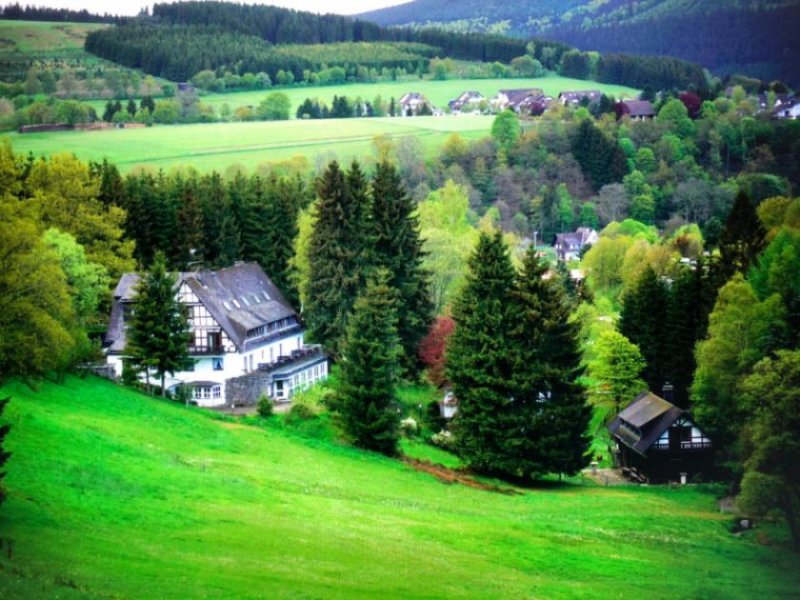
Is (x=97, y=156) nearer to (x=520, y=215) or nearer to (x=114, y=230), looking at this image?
(x=114, y=230)

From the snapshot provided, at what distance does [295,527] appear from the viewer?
31391mm

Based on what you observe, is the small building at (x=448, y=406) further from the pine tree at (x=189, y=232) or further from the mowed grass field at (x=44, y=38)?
the mowed grass field at (x=44, y=38)

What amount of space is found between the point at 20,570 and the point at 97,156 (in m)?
46.9

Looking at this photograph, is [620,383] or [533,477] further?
[620,383]

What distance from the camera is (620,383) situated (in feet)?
175

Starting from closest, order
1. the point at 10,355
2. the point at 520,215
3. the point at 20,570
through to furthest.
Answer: the point at 20,570 → the point at 10,355 → the point at 520,215

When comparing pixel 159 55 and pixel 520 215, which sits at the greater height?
pixel 159 55

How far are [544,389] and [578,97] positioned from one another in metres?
97.5

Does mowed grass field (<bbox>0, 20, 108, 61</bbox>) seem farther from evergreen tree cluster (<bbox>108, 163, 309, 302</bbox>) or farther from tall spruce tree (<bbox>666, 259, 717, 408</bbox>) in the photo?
tall spruce tree (<bbox>666, 259, 717, 408</bbox>)

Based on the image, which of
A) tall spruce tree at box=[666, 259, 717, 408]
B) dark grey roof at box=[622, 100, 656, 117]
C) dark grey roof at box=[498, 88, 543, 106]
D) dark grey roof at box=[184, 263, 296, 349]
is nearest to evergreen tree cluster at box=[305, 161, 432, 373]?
dark grey roof at box=[184, 263, 296, 349]

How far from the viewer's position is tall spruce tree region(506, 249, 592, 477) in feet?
147

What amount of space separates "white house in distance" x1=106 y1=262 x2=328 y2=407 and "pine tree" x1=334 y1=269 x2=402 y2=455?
7152 mm

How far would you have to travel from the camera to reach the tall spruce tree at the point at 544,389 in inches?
1766

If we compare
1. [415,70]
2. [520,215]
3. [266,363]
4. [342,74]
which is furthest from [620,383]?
[415,70]
